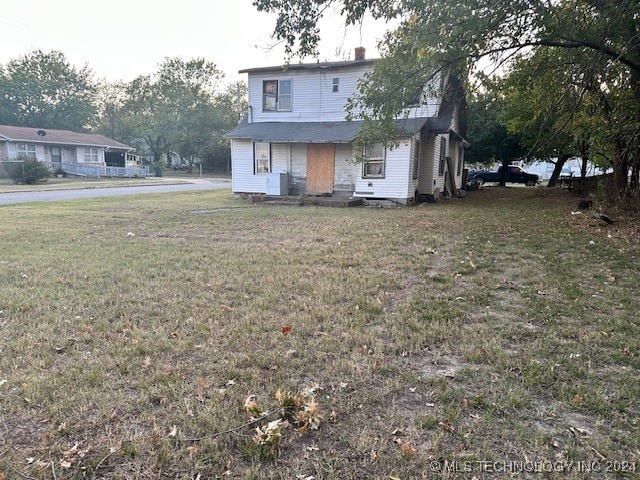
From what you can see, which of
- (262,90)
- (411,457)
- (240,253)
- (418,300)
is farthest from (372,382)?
(262,90)

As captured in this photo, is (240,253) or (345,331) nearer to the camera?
(345,331)

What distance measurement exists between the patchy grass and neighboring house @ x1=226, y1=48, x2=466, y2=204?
8701mm

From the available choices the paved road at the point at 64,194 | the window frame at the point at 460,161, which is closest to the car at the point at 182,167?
the paved road at the point at 64,194

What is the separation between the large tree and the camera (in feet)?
20.4

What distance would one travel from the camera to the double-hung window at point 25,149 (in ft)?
110

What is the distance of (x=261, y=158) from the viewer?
54.7ft

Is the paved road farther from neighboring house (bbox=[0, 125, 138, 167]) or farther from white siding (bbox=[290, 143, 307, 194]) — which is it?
neighboring house (bbox=[0, 125, 138, 167])

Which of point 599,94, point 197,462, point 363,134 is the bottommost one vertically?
point 197,462

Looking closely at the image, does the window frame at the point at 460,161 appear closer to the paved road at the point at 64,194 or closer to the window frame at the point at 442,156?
the window frame at the point at 442,156

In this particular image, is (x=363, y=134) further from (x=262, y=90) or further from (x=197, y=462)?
(x=262, y=90)

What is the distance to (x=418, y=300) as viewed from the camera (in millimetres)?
4484

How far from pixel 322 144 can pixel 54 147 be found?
102ft

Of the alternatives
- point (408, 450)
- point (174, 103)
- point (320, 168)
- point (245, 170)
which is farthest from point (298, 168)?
point (174, 103)

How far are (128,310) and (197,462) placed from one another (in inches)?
95.0
